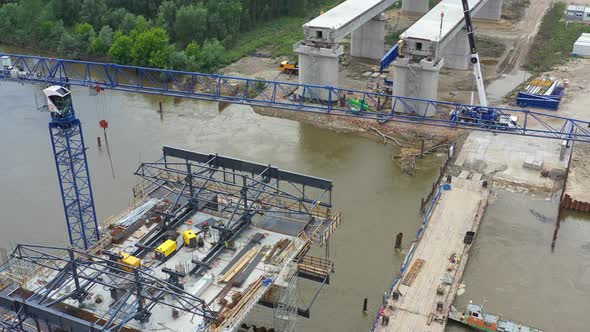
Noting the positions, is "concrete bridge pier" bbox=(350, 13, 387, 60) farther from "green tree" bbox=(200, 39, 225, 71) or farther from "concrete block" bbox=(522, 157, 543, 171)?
"concrete block" bbox=(522, 157, 543, 171)

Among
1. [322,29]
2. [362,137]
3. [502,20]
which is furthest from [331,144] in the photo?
[502,20]

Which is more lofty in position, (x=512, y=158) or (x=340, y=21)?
(x=340, y=21)

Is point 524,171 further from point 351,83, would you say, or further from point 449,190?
point 351,83

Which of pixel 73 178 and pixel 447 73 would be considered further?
pixel 447 73

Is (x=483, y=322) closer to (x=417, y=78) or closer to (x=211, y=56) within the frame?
(x=417, y=78)

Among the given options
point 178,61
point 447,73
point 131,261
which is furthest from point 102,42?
point 131,261

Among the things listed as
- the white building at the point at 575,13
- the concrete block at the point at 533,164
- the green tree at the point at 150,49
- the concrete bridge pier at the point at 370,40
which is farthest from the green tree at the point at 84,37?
the white building at the point at 575,13
